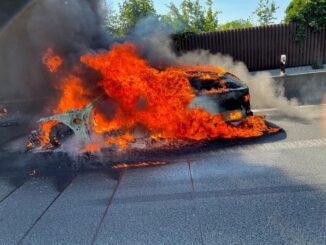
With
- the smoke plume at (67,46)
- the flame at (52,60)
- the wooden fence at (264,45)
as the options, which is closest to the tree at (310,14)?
the wooden fence at (264,45)

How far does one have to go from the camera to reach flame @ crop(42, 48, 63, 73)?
22.3 ft

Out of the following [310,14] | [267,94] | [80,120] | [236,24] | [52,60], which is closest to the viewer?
[80,120]

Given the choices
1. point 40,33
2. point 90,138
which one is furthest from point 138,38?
Result: point 90,138

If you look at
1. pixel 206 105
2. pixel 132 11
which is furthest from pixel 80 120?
pixel 132 11

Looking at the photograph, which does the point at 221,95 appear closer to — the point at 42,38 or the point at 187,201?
the point at 187,201

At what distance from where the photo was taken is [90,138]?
5.50 metres

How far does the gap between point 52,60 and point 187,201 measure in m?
5.38

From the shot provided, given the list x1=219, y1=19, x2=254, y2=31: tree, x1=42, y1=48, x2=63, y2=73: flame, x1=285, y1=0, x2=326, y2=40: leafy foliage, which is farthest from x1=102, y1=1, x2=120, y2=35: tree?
x1=219, y1=19, x2=254, y2=31: tree

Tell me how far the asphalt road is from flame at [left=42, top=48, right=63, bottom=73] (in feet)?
9.54

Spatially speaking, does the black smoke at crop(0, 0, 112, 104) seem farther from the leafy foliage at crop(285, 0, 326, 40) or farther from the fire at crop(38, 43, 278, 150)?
the leafy foliage at crop(285, 0, 326, 40)

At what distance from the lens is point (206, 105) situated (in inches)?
219

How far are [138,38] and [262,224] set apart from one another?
19.8 ft

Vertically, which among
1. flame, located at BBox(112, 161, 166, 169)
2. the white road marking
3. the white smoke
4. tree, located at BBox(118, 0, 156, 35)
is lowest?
flame, located at BBox(112, 161, 166, 169)

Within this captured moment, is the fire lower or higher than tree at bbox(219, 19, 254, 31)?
lower
